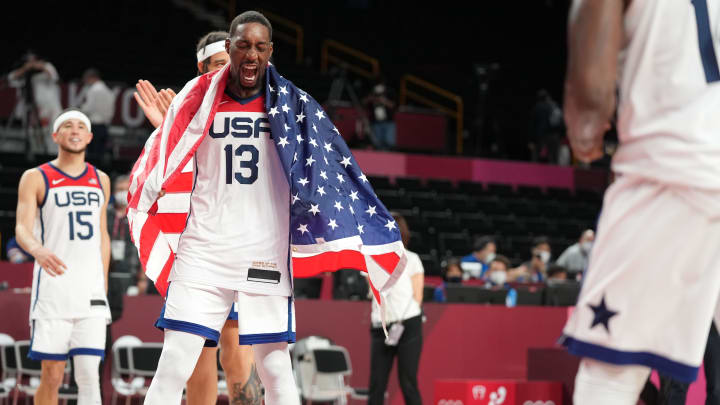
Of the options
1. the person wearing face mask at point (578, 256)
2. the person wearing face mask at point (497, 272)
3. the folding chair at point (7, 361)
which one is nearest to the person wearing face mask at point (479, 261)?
the person wearing face mask at point (497, 272)

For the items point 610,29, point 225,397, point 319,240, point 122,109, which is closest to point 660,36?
point 610,29

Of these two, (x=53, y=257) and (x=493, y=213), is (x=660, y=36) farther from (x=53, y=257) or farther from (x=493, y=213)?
(x=493, y=213)

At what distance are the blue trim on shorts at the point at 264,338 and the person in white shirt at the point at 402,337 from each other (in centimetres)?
426

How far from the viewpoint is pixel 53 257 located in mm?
6398

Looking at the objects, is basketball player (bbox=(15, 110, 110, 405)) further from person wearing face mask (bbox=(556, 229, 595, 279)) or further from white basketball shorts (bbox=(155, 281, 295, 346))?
person wearing face mask (bbox=(556, 229, 595, 279))

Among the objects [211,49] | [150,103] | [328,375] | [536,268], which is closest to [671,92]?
[150,103]

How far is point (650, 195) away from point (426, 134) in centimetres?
1841

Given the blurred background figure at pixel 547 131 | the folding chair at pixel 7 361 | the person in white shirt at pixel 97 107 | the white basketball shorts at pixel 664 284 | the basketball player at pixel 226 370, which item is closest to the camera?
the white basketball shorts at pixel 664 284

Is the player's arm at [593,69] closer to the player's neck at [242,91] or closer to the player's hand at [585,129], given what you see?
the player's hand at [585,129]

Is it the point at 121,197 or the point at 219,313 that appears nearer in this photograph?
the point at 219,313

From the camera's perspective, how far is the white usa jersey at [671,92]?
2.52m

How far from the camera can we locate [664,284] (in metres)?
2.51

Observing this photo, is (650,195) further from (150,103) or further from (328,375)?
(328,375)

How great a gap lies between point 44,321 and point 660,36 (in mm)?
5307
